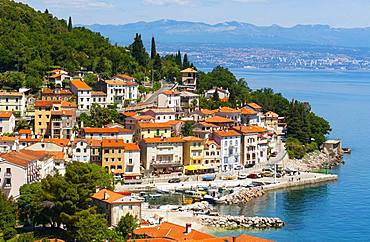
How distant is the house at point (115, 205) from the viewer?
19719 millimetres

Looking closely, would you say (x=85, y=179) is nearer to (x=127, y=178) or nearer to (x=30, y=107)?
(x=127, y=178)

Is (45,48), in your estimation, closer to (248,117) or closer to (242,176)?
(248,117)

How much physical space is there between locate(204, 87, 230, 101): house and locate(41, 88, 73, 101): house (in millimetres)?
8588

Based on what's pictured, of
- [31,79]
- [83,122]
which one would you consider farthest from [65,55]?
[83,122]

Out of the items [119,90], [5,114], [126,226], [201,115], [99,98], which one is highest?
[119,90]

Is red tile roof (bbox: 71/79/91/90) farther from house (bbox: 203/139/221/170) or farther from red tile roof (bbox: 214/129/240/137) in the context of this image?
red tile roof (bbox: 214/129/240/137)

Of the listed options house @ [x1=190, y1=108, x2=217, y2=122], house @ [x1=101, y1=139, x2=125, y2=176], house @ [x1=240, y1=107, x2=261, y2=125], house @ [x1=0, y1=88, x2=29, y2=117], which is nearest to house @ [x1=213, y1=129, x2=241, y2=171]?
house @ [x1=190, y1=108, x2=217, y2=122]

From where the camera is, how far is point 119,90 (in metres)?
33.0

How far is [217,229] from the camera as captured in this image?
882 inches

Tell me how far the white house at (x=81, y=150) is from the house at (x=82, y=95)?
389cm

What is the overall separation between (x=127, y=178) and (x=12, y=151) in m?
4.89

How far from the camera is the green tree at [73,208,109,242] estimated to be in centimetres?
1775

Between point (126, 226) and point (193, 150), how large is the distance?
462 inches

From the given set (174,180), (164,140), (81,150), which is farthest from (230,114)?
(81,150)
